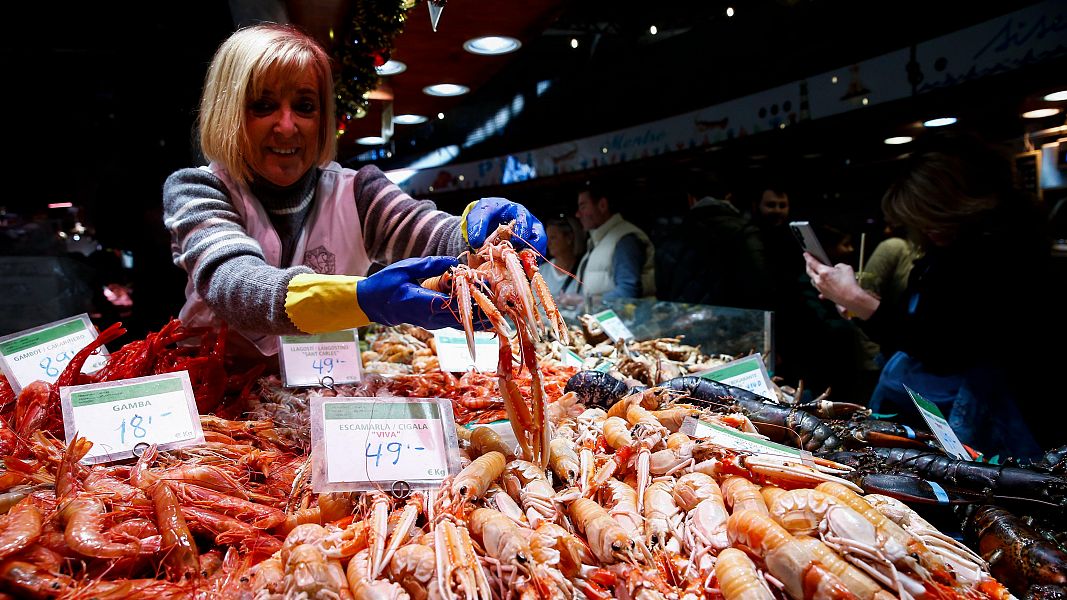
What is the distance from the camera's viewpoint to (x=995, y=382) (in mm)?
2746

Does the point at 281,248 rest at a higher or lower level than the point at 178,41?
lower

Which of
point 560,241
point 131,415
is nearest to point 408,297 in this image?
point 131,415

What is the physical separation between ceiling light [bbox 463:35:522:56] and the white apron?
5.18ft

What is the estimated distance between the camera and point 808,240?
9.82 ft

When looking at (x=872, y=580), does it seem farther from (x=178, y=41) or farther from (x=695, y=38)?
(x=695, y=38)

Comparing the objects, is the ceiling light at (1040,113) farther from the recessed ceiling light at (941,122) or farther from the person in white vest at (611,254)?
the person in white vest at (611,254)

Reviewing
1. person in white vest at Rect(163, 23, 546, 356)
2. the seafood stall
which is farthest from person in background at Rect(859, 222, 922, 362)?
person in white vest at Rect(163, 23, 546, 356)

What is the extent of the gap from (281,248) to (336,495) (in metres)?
1.27

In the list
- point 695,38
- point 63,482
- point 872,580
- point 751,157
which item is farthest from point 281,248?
point 695,38

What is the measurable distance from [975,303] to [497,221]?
2232 millimetres

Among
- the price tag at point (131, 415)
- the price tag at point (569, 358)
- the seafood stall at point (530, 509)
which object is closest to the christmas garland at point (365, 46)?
the price tag at point (569, 358)

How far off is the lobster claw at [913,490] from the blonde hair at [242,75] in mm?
2114

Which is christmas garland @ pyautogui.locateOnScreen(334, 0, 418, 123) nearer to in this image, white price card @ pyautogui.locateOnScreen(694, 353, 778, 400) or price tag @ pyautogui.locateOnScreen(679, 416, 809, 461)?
white price card @ pyautogui.locateOnScreen(694, 353, 778, 400)

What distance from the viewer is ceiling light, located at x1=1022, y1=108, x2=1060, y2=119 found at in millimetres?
3530
